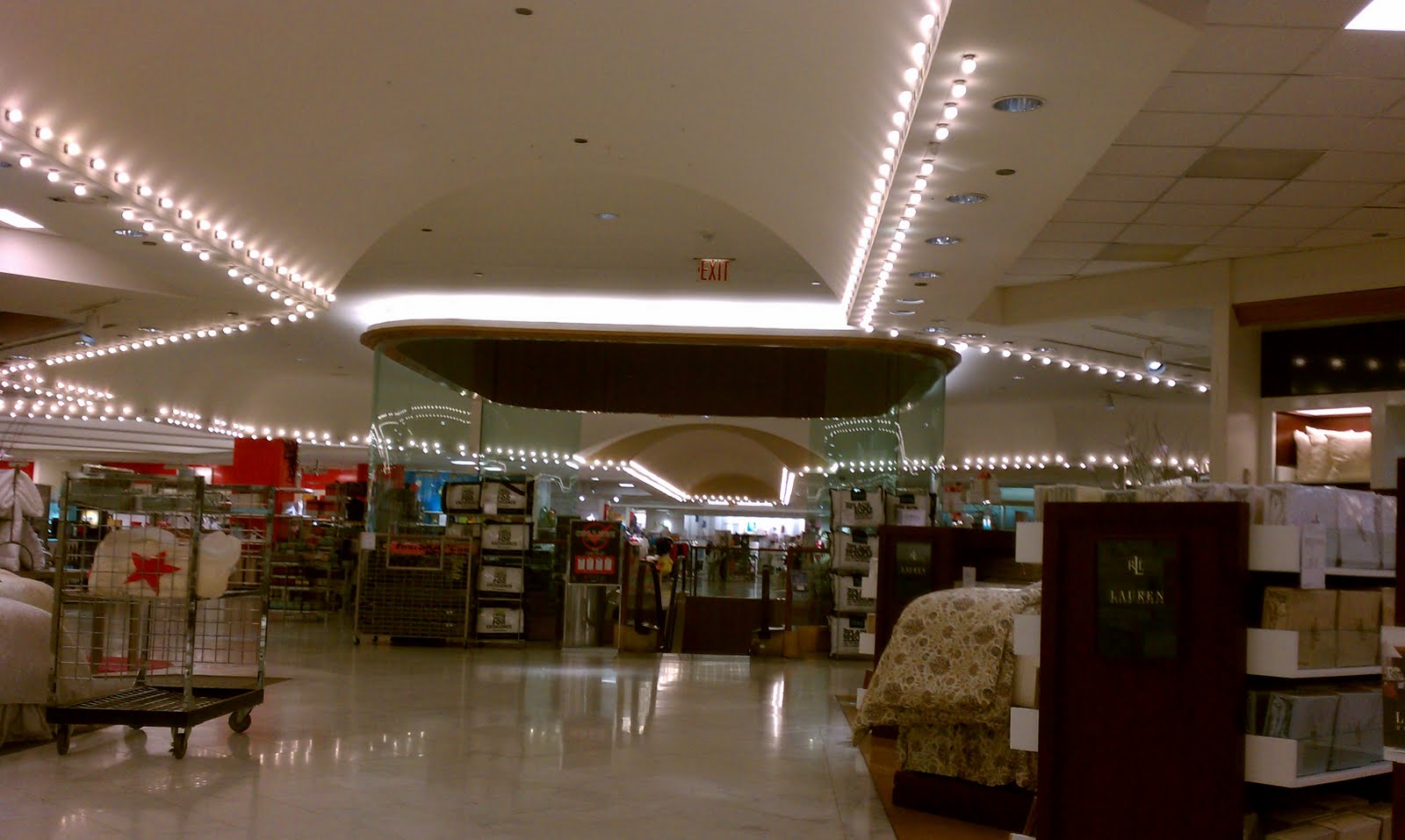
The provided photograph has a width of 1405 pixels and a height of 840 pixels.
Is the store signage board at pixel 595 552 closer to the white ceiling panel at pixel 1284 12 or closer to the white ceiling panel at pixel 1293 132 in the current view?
the white ceiling panel at pixel 1293 132

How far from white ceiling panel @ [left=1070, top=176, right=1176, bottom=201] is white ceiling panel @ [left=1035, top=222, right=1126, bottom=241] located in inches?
25.0

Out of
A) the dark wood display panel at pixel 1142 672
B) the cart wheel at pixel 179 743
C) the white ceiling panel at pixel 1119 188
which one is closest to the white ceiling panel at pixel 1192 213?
the white ceiling panel at pixel 1119 188

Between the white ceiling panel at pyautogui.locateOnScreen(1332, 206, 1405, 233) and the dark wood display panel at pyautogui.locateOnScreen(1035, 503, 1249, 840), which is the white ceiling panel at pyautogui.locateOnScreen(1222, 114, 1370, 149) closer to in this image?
the white ceiling panel at pyautogui.locateOnScreen(1332, 206, 1405, 233)

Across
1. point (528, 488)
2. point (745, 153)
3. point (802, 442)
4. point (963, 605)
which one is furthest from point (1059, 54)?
point (802, 442)

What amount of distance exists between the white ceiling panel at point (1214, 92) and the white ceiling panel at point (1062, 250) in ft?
9.04

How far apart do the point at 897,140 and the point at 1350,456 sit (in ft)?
15.3

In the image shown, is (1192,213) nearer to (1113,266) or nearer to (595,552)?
(1113,266)

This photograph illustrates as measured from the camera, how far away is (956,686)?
519cm

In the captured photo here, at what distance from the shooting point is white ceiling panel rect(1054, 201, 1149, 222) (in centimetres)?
798

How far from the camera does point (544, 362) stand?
15.3 metres

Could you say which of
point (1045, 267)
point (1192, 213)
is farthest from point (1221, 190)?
point (1045, 267)

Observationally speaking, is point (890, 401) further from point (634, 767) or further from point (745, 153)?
point (634, 767)

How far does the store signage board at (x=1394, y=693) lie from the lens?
110 inches

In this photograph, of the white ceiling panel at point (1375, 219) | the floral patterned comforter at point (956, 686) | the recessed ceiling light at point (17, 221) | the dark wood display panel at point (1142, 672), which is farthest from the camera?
the recessed ceiling light at point (17, 221)
